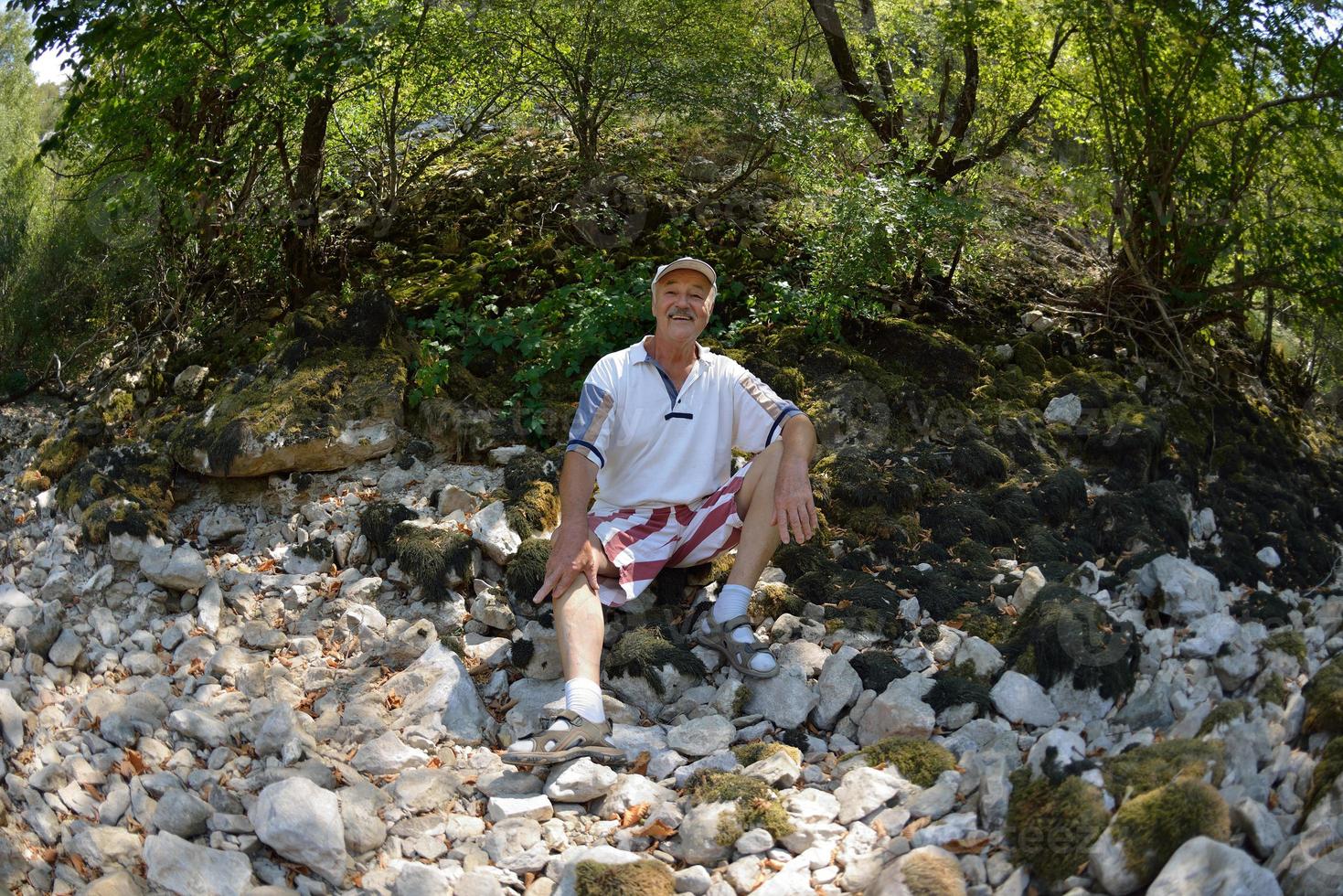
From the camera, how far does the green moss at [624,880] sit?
8.17 feet

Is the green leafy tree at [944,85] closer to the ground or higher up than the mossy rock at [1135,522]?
higher up

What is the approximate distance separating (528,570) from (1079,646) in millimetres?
1816

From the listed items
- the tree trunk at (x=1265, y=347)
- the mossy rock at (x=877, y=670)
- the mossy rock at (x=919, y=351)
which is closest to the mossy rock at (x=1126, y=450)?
the mossy rock at (x=919, y=351)

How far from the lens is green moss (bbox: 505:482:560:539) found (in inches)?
160

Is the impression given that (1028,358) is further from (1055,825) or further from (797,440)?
(1055,825)

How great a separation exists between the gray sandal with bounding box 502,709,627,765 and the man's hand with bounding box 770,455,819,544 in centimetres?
82

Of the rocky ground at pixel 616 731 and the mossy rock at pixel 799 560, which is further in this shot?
the mossy rock at pixel 799 560

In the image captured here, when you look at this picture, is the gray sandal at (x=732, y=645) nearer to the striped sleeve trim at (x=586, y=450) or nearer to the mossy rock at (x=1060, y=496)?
the striped sleeve trim at (x=586, y=450)

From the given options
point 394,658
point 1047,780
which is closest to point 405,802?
point 394,658

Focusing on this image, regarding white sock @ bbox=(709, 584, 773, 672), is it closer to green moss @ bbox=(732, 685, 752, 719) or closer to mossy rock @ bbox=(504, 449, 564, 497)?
green moss @ bbox=(732, 685, 752, 719)

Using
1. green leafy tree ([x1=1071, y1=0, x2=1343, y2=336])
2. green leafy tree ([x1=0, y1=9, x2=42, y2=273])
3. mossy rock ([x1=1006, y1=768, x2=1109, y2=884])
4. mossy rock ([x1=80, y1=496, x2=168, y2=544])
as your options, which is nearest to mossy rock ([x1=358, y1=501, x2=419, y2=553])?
mossy rock ([x1=80, y1=496, x2=168, y2=544])

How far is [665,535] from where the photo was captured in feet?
11.9

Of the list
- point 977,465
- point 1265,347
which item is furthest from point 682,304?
point 1265,347

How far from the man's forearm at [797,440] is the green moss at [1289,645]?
1.43 m
